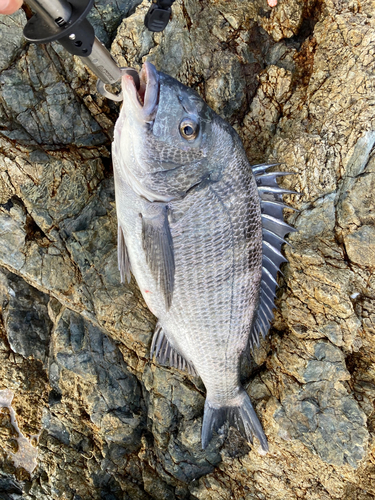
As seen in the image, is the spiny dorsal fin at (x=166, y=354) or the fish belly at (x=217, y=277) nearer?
the fish belly at (x=217, y=277)

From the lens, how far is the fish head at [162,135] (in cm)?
244

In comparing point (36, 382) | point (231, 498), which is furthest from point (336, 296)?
point (36, 382)

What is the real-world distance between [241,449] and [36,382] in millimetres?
2400

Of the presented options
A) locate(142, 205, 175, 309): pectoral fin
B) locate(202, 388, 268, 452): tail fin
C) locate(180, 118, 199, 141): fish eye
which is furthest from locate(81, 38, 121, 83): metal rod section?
locate(202, 388, 268, 452): tail fin

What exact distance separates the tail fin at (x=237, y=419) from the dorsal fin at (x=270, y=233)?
80cm

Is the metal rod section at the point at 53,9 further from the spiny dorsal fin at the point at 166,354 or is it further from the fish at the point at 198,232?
the spiny dorsal fin at the point at 166,354

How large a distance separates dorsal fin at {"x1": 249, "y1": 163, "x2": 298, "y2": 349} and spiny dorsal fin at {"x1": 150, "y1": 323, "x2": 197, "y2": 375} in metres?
0.80

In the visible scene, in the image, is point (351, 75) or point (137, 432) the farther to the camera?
point (137, 432)

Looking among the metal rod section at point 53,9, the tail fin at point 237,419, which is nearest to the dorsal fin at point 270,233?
the tail fin at point 237,419

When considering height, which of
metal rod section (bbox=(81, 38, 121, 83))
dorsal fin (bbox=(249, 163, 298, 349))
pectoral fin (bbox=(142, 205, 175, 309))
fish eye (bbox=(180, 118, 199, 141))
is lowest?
dorsal fin (bbox=(249, 163, 298, 349))

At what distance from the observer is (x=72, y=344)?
12.0ft

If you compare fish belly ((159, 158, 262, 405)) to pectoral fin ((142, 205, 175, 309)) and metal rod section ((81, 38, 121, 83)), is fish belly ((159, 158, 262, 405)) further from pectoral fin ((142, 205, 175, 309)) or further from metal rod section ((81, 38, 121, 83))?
metal rod section ((81, 38, 121, 83))

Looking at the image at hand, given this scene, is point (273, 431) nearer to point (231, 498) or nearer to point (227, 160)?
point (231, 498)

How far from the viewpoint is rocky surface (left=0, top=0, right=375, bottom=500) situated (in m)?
3.09
